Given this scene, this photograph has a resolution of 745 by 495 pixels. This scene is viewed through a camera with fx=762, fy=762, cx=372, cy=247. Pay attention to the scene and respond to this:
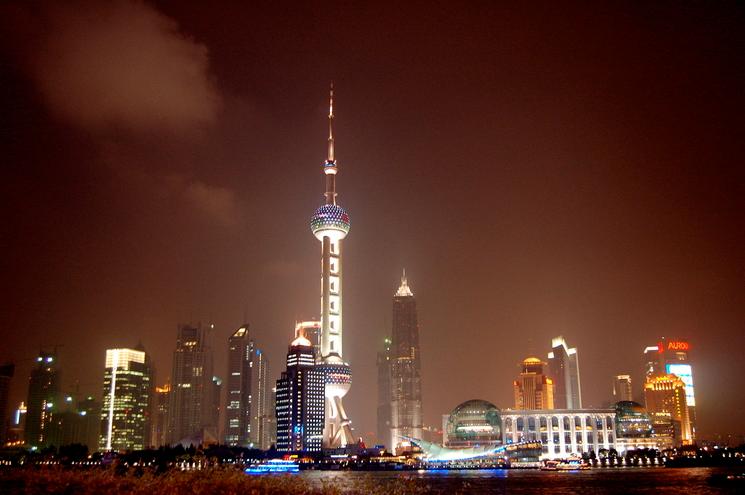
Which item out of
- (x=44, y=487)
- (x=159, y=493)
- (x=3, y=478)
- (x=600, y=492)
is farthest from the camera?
(x=600, y=492)

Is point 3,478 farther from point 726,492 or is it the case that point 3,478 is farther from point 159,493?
point 726,492

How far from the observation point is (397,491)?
4084 cm

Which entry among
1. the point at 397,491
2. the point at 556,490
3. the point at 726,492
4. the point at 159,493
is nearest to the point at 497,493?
the point at 556,490

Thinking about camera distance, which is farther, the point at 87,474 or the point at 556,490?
the point at 556,490

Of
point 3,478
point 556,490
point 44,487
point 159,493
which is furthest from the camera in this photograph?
point 556,490

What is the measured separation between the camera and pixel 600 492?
356 feet

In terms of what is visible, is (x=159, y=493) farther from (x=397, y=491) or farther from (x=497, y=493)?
(x=497, y=493)

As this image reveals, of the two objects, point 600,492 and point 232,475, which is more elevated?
point 232,475

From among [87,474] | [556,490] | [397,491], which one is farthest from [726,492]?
[87,474]

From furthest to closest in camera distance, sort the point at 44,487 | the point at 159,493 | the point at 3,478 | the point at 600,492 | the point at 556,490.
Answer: the point at 556,490 → the point at 600,492 → the point at 3,478 → the point at 44,487 → the point at 159,493

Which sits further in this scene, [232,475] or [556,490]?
[556,490]

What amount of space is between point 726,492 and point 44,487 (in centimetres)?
9931

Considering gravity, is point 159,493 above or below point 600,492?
above

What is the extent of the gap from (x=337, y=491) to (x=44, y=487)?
15296 millimetres
